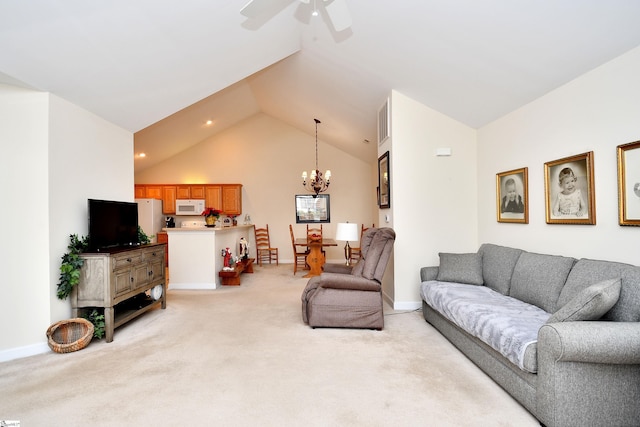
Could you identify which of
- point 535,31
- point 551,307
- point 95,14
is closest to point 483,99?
point 535,31

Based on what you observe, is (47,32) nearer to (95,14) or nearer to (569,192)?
(95,14)

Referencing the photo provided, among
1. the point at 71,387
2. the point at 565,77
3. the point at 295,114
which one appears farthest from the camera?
the point at 295,114

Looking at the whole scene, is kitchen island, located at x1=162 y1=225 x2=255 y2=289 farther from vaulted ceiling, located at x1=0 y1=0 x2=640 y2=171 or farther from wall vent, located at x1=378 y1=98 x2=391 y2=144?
wall vent, located at x1=378 y1=98 x2=391 y2=144

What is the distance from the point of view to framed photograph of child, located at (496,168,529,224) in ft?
11.5

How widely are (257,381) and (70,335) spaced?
6.71 ft

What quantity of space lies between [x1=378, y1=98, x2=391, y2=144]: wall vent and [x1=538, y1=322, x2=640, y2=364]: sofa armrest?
323cm

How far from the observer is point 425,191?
14.4ft

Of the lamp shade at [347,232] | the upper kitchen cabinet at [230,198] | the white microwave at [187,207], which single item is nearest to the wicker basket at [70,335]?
the lamp shade at [347,232]

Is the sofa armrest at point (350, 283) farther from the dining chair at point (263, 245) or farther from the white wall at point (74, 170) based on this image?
the dining chair at point (263, 245)

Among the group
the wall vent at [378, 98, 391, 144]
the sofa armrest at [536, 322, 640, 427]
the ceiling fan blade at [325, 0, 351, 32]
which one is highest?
the ceiling fan blade at [325, 0, 351, 32]

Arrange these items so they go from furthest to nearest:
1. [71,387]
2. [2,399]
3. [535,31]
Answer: [535,31] < [71,387] < [2,399]

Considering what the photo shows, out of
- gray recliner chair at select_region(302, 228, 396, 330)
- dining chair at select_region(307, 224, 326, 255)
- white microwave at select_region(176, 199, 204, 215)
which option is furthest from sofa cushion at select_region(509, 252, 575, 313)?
white microwave at select_region(176, 199, 204, 215)

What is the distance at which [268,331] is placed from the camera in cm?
353

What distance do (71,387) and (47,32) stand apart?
2.62 metres
